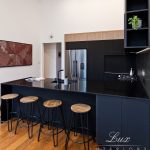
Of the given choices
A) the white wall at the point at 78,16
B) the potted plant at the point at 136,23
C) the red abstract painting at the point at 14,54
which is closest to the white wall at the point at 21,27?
the red abstract painting at the point at 14,54

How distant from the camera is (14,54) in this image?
5.27 m

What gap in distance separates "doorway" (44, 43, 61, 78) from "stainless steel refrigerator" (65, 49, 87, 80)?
135cm

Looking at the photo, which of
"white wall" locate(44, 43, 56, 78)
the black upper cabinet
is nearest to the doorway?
"white wall" locate(44, 43, 56, 78)

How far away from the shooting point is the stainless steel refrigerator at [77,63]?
Answer: 5469mm

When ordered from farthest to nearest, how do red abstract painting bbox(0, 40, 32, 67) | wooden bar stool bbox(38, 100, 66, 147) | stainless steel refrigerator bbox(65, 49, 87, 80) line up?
stainless steel refrigerator bbox(65, 49, 87, 80) < red abstract painting bbox(0, 40, 32, 67) < wooden bar stool bbox(38, 100, 66, 147)

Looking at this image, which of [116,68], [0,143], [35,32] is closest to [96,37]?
[116,68]

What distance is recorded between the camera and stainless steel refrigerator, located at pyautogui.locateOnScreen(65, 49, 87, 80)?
547 centimetres

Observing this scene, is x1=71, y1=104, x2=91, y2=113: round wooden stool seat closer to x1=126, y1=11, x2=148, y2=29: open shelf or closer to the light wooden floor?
the light wooden floor

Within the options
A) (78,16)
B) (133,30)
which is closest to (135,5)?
(133,30)

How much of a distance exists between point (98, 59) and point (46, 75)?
2.70 metres

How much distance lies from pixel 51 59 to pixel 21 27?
2030 millimetres

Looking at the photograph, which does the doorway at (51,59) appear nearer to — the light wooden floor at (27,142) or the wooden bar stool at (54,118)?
the wooden bar stool at (54,118)

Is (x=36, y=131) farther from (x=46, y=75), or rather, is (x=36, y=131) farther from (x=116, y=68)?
(x=46, y=75)

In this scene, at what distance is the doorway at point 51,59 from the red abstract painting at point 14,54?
106 centimetres
